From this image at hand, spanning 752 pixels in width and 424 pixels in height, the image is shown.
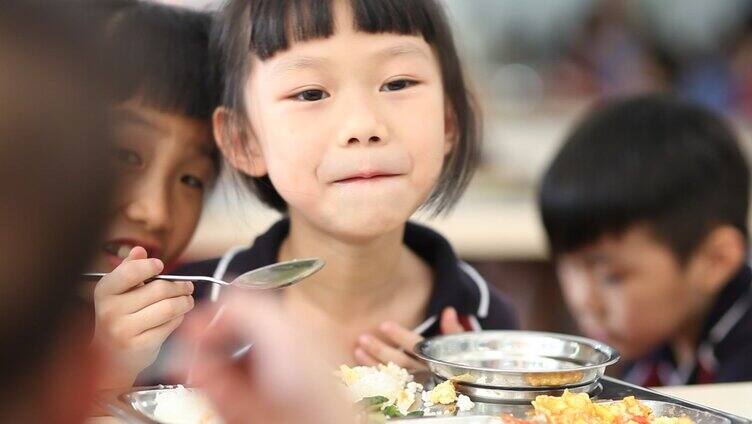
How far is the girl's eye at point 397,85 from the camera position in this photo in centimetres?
105

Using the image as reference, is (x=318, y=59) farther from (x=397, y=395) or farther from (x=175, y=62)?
(x=397, y=395)

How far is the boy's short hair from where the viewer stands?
169 centimetres

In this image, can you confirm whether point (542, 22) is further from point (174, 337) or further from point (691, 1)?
point (174, 337)

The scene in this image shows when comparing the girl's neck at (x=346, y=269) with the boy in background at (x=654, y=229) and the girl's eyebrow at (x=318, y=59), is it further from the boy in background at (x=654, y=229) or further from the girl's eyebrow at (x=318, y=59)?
the boy in background at (x=654, y=229)

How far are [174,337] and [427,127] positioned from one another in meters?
0.38

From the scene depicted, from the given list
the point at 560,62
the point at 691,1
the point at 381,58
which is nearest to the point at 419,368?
the point at 381,58

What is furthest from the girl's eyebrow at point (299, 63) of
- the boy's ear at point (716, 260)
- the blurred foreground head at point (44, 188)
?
the boy's ear at point (716, 260)

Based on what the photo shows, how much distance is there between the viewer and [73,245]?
0.37 m

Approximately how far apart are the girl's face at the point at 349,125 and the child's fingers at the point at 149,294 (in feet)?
0.77

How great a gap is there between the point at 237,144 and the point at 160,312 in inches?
13.1

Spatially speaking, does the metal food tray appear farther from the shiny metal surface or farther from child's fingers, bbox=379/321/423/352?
child's fingers, bbox=379/321/423/352

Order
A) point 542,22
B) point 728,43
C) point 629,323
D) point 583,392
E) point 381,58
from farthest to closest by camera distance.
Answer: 1. point 542,22
2. point 728,43
3. point 629,323
4. point 381,58
5. point 583,392

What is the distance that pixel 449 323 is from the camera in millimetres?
1211

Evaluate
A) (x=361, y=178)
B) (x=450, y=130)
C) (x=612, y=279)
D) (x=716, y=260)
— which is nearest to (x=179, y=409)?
(x=361, y=178)
